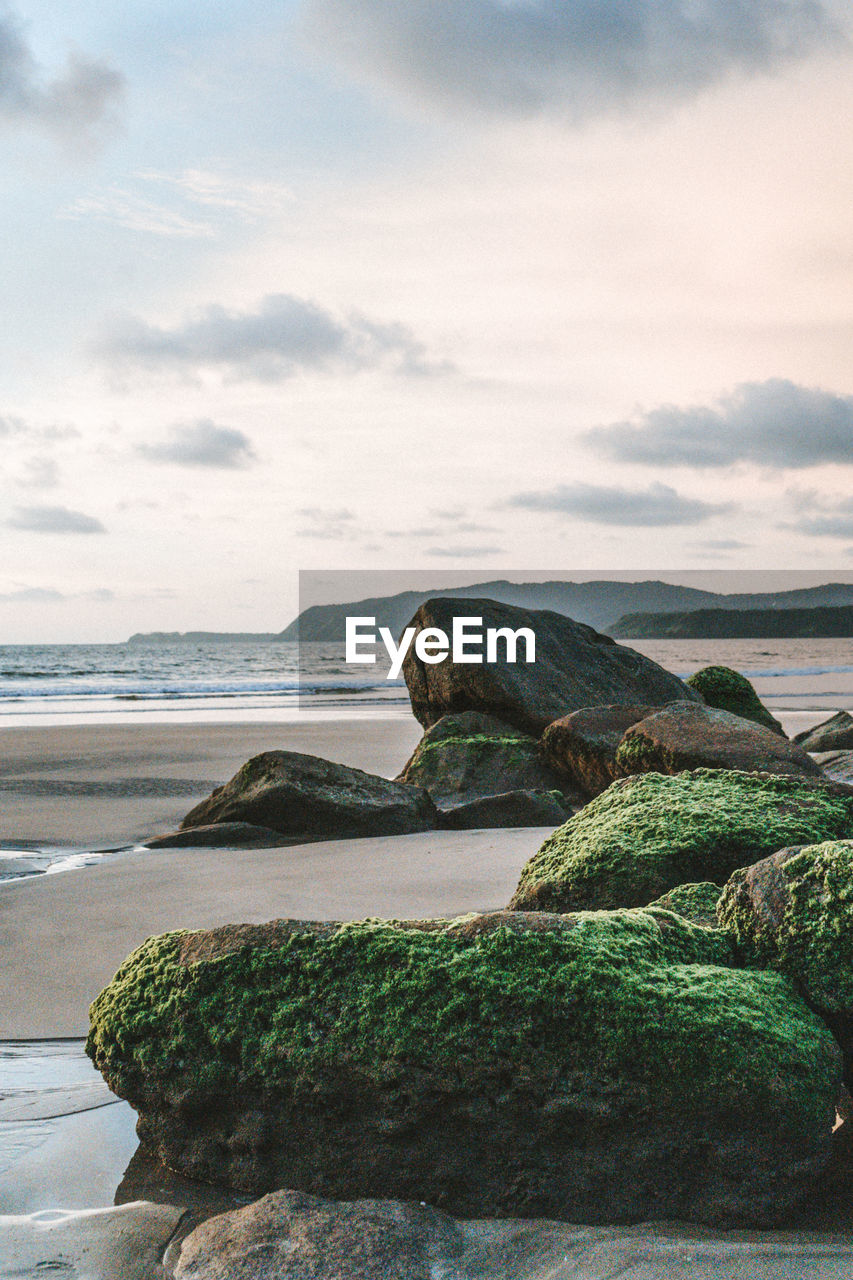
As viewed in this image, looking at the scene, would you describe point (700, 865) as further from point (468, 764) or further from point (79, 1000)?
point (468, 764)

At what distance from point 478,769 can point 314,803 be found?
213cm

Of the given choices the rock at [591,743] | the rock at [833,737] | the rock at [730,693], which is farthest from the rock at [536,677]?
the rock at [591,743]

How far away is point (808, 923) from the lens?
2.74 m

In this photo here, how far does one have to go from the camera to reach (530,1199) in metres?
2.30

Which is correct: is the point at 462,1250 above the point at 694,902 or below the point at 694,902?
below

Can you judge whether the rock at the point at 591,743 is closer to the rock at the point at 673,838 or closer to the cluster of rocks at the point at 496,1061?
the rock at the point at 673,838

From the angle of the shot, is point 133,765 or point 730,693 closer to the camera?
point 133,765

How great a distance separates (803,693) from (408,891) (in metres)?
25.7

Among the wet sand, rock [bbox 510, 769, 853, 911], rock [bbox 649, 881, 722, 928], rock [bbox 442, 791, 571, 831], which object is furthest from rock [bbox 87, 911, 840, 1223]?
the wet sand

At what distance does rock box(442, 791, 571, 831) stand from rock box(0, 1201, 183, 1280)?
5166mm

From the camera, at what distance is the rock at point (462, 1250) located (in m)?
2.05

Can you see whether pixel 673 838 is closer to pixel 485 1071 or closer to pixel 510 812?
pixel 485 1071

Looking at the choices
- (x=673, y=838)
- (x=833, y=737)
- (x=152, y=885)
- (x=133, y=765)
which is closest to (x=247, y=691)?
(x=133, y=765)

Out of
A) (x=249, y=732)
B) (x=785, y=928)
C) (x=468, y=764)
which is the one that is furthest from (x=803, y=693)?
(x=785, y=928)
